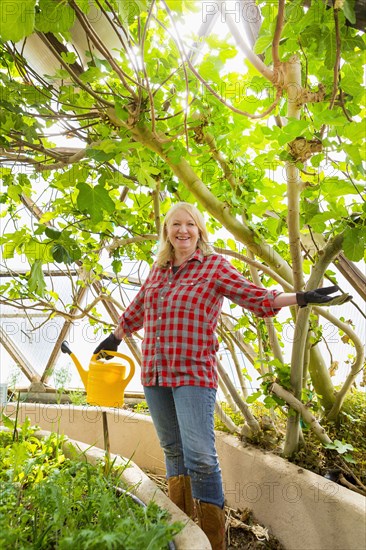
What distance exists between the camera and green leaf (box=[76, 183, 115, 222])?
1305 millimetres

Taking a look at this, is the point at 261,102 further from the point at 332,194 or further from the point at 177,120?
the point at 332,194

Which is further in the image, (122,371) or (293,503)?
(122,371)

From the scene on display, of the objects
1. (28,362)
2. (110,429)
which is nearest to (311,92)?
(110,429)

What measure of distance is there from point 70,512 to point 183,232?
3.43 feet

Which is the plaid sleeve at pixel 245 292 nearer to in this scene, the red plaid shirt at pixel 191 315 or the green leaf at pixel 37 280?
the red plaid shirt at pixel 191 315

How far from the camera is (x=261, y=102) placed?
5.38ft

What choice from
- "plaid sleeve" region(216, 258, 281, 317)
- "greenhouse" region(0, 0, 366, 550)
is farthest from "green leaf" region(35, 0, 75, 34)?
"plaid sleeve" region(216, 258, 281, 317)

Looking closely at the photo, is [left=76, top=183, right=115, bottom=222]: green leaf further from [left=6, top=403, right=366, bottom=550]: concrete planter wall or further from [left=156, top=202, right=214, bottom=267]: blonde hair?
[left=6, top=403, right=366, bottom=550]: concrete planter wall

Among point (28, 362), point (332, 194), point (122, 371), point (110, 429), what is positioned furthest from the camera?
point (28, 362)

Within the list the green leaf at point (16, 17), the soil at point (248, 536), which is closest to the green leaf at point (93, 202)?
the green leaf at point (16, 17)

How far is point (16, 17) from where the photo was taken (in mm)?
792

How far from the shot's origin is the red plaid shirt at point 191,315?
1562 millimetres

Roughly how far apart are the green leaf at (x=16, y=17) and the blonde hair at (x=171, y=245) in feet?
3.36

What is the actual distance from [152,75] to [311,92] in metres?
0.60
